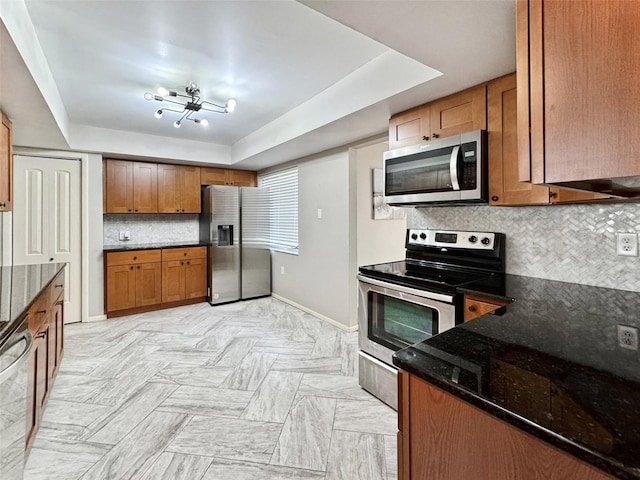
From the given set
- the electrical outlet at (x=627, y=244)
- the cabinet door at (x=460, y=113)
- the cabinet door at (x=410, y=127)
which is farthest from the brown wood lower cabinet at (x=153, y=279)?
the electrical outlet at (x=627, y=244)

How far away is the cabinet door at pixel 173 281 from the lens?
4648 mm

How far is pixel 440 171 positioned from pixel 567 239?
2.73 feet

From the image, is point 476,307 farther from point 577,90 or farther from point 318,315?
point 318,315

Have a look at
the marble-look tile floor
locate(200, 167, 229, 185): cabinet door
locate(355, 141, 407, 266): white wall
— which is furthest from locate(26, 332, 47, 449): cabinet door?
locate(200, 167, 229, 185): cabinet door

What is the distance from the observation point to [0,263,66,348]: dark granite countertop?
142 centimetres

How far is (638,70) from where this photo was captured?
23.3 inches

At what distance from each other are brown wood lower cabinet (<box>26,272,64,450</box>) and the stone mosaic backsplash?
7.41 feet

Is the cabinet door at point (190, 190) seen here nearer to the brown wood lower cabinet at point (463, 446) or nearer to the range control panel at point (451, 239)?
the range control panel at point (451, 239)

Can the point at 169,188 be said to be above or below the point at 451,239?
above

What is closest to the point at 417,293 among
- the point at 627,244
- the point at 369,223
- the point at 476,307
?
the point at 476,307

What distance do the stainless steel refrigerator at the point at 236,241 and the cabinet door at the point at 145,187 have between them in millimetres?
700

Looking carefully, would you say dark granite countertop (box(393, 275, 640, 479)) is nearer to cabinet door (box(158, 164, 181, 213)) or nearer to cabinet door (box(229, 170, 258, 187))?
cabinet door (box(158, 164, 181, 213))

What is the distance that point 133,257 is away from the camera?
14.4 feet

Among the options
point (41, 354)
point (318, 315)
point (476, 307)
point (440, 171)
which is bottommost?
point (318, 315)
